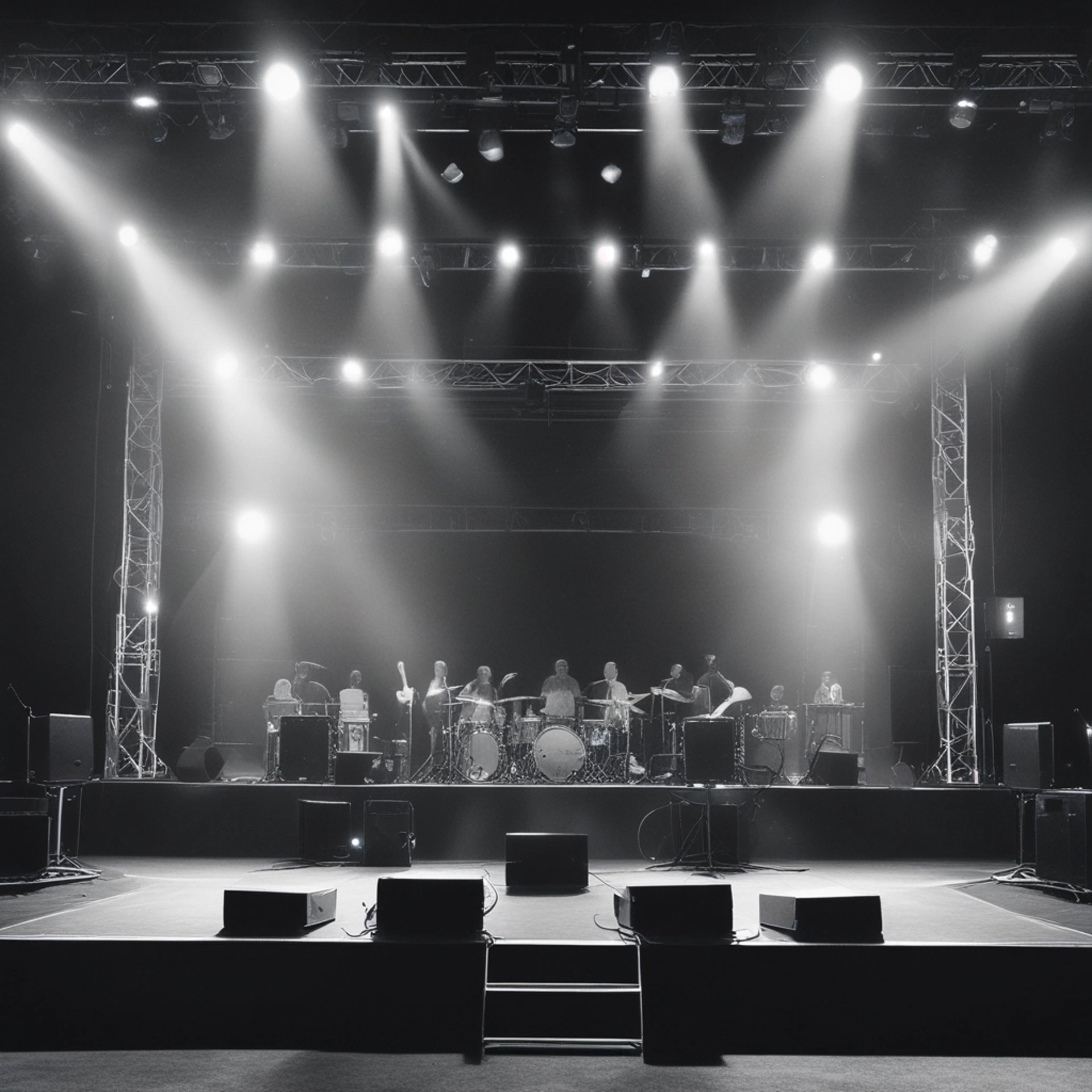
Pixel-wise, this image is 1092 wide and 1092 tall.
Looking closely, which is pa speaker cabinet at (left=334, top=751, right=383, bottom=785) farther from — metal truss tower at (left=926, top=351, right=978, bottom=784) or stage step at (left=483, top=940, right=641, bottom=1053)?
metal truss tower at (left=926, top=351, right=978, bottom=784)

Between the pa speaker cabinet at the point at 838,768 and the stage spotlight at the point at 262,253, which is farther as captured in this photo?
the stage spotlight at the point at 262,253

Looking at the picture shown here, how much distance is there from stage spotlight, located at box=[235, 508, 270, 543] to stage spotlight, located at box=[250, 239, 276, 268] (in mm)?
4792

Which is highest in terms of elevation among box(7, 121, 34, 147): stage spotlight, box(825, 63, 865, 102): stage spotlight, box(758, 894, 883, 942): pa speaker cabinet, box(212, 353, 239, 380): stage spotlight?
box(7, 121, 34, 147): stage spotlight

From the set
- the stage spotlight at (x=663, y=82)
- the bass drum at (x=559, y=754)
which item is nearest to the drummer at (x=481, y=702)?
the bass drum at (x=559, y=754)

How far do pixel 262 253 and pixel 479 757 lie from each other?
6.25m

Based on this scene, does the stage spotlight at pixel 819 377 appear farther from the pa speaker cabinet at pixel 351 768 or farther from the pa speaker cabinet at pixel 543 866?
the pa speaker cabinet at pixel 543 866

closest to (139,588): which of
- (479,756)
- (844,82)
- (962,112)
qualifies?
(479,756)

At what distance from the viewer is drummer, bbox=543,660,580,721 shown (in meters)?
13.9

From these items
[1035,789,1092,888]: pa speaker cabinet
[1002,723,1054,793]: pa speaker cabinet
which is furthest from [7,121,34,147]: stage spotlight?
[1035,789,1092,888]: pa speaker cabinet

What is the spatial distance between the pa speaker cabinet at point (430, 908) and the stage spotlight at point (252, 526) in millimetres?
11737

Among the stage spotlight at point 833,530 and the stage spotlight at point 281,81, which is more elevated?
the stage spotlight at point 281,81

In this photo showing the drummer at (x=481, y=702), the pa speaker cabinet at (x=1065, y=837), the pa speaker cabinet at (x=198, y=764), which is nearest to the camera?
the pa speaker cabinet at (x=1065, y=837)

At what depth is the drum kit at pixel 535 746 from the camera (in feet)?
41.1

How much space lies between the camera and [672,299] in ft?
45.4
